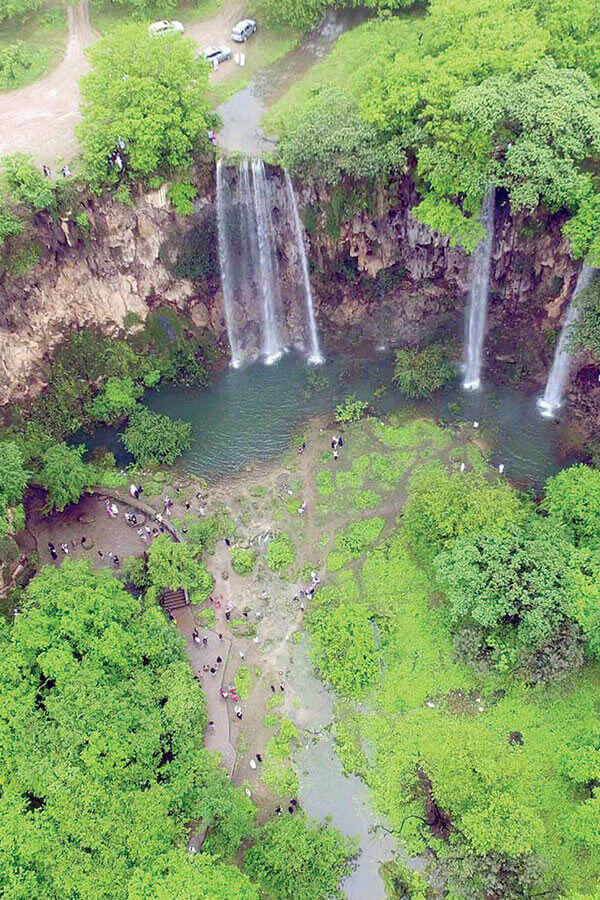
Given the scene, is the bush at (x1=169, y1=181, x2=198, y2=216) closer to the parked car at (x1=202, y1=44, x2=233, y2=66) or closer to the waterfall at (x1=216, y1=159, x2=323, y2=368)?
the waterfall at (x1=216, y1=159, x2=323, y2=368)

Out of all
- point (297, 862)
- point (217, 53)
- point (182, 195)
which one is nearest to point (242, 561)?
point (297, 862)

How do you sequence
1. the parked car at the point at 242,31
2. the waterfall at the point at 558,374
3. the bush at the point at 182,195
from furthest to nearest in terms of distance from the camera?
the parked car at the point at 242,31, the waterfall at the point at 558,374, the bush at the point at 182,195

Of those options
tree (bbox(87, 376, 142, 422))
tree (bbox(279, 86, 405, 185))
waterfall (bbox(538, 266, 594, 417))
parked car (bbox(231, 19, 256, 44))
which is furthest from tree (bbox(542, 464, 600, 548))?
parked car (bbox(231, 19, 256, 44))

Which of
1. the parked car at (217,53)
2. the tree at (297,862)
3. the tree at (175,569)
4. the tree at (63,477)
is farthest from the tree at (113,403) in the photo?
the tree at (297,862)

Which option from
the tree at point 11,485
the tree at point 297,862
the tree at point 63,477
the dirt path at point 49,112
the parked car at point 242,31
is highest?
the parked car at point 242,31

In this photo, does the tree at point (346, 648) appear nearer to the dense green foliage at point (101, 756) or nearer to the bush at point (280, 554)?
the bush at point (280, 554)

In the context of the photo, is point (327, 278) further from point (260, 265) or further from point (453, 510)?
point (453, 510)

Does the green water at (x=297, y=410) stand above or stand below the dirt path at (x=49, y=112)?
below
